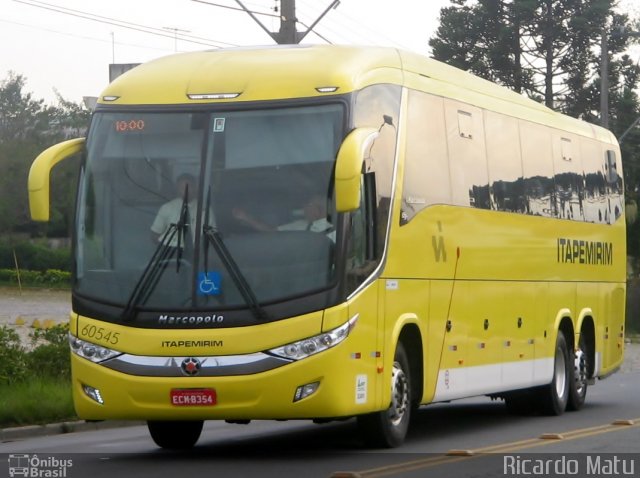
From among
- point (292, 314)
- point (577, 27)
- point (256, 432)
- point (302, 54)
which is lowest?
point (256, 432)

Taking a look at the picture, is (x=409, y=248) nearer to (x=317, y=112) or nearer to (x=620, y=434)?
(x=317, y=112)

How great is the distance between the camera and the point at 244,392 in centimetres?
1268

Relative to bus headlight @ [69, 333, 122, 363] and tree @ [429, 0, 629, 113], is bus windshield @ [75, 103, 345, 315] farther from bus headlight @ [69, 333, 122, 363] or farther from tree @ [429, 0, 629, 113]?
tree @ [429, 0, 629, 113]

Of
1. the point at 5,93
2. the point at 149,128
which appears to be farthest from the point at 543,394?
the point at 5,93

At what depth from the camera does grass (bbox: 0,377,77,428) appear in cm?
1770

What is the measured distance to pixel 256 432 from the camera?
17547mm

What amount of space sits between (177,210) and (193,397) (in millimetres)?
1625

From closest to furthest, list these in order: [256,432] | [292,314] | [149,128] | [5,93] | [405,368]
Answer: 1. [292,314]
2. [149,128]
3. [405,368]
4. [256,432]
5. [5,93]

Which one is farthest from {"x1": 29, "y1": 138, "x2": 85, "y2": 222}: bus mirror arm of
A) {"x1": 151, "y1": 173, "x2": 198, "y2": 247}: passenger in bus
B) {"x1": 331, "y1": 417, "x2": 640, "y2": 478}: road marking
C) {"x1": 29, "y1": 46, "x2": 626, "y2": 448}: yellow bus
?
{"x1": 331, "y1": 417, "x2": 640, "y2": 478}: road marking

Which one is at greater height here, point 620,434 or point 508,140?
point 508,140

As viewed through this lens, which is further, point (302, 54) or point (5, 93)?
point (5, 93)

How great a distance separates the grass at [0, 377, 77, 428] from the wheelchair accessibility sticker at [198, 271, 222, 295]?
552 centimetres

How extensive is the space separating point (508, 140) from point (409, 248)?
13.9 ft

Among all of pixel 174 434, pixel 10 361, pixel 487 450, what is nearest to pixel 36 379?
pixel 10 361
